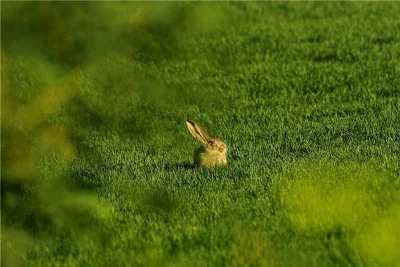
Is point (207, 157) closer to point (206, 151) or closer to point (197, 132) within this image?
point (206, 151)

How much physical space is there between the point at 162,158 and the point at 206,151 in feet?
1.46

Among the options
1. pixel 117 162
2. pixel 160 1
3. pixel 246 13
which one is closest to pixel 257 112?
pixel 117 162

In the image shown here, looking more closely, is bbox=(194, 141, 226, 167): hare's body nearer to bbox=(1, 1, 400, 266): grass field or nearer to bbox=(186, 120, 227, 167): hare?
bbox=(186, 120, 227, 167): hare

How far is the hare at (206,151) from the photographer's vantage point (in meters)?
7.07

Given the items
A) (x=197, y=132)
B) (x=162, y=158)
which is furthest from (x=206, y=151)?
(x=162, y=158)

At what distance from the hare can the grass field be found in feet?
0.43

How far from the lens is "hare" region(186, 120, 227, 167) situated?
7.07 meters

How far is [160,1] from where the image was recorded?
→ 371cm

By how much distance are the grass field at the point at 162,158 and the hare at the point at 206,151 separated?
13 centimetres

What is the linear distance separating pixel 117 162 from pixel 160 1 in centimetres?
358

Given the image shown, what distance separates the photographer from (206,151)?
7.08 m

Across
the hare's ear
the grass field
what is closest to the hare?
the hare's ear

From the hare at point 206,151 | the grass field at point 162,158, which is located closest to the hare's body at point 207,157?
the hare at point 206,151

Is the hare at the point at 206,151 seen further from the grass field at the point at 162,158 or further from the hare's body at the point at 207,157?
the grass field at the point at 162,158
